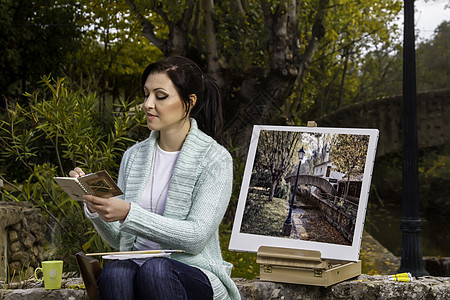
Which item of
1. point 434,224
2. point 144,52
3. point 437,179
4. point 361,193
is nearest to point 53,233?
point 361,193

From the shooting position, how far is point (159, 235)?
87.6 inches

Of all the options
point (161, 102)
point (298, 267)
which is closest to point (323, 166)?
point (298, 267)

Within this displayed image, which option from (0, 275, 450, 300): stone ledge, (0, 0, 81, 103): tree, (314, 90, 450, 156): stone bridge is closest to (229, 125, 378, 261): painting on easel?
(0, 275, 450, 300): stone ledge

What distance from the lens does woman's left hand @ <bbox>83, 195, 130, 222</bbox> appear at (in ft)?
6.95

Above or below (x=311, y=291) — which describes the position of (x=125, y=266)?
above

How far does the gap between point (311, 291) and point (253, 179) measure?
635mm

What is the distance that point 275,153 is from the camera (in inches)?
131

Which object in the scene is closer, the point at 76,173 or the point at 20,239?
the point at 76,173

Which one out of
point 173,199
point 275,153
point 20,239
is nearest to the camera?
point 173,199

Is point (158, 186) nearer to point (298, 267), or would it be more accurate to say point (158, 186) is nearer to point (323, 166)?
point (298, 267)

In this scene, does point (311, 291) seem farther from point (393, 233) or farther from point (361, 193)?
point (393, 233)

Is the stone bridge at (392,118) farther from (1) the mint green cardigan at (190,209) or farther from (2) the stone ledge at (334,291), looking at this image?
(1) the mint green cardigan at (190,209)

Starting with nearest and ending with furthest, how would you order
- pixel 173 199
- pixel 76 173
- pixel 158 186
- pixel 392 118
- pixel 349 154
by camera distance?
1. pixel 76 173
2. pixel 173 199
3. pixel 158 186
4. pixel 349 154
5. pixel 392 118

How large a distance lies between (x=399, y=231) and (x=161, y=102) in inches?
473
